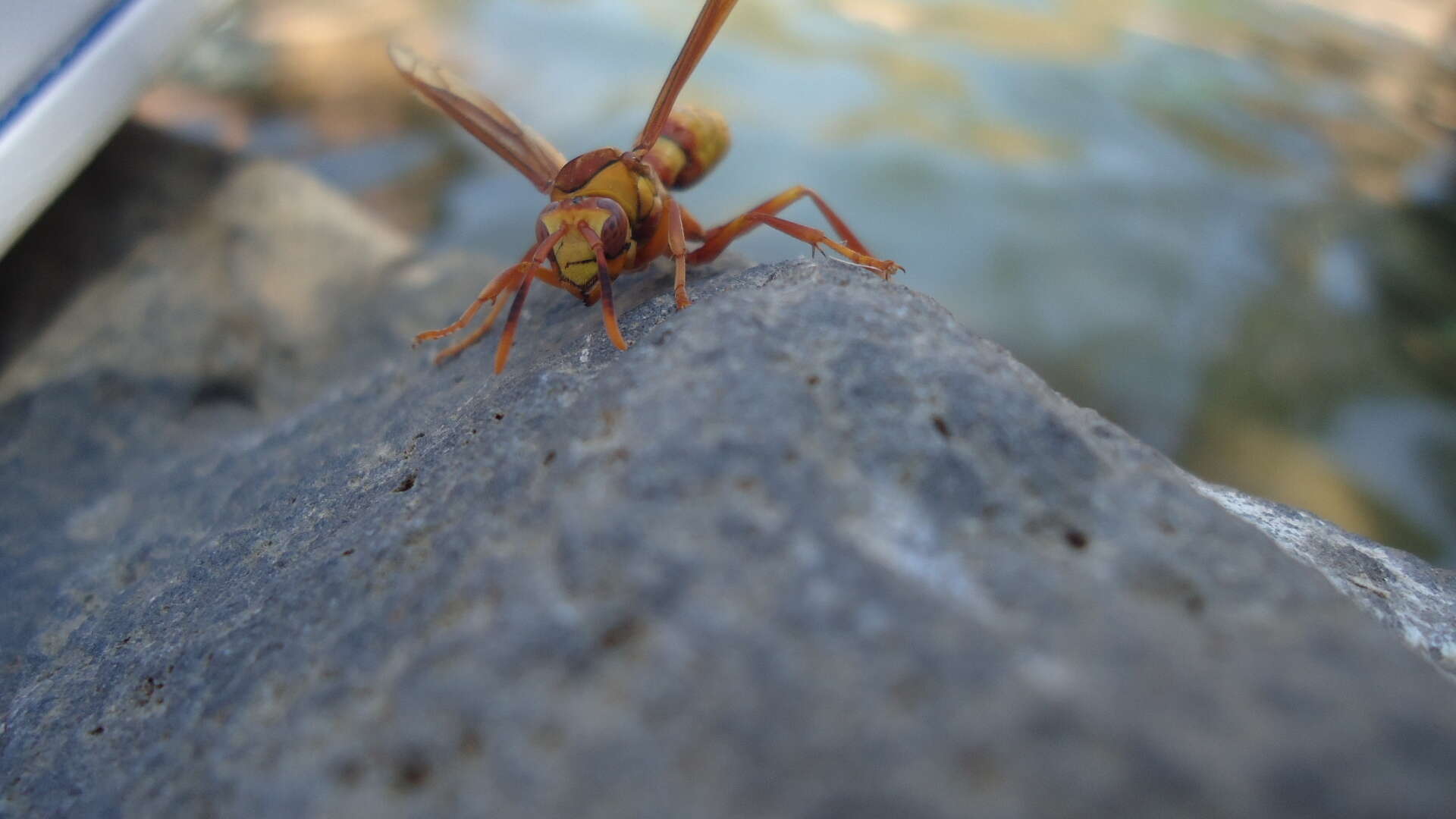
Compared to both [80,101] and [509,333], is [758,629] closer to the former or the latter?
[509,333]

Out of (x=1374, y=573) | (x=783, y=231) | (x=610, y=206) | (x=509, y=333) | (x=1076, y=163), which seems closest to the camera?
(x=509, y=333)

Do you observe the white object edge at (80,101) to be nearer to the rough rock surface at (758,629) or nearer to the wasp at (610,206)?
the wasp at (610,206)

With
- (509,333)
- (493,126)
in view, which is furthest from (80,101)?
(509,333)

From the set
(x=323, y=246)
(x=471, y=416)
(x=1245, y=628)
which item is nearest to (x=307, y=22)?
(x=323, y=246)

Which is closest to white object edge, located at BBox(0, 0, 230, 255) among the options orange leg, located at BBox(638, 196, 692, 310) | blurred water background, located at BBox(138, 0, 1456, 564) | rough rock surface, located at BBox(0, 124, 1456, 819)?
blurred water background, located at BBox(138, 0, 1456, 564)

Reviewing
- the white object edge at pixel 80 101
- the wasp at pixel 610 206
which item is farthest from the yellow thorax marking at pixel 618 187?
the white object edge at pixel 80 101

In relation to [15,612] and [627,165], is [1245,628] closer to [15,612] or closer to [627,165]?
[627,165]
